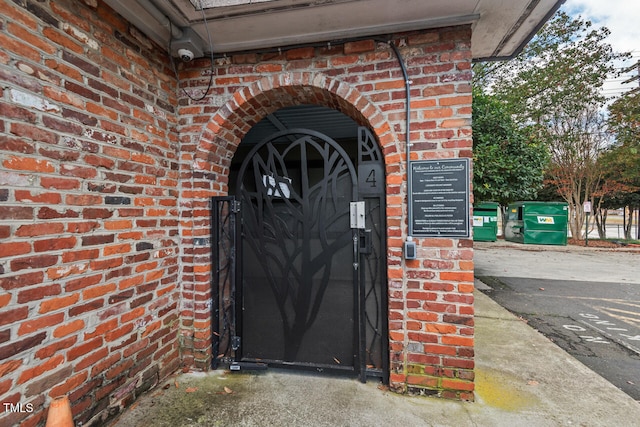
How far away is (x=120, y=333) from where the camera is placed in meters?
2.02

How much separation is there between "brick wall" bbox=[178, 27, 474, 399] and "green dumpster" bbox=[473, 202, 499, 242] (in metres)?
13.2

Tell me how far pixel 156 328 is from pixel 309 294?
1.27m

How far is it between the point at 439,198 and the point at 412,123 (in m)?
0.62

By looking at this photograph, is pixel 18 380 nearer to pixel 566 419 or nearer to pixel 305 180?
pixel 305 180

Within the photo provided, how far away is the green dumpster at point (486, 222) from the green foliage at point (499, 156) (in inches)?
352

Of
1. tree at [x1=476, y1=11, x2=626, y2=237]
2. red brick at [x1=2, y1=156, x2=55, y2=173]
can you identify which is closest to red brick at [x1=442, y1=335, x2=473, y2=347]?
red brick at [x1=2, y1=156, x2=55, y2=173]

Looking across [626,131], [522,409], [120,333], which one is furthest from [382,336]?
[626,131]

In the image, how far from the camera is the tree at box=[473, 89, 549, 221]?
5301 mm

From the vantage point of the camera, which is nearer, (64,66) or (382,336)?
(64,66)

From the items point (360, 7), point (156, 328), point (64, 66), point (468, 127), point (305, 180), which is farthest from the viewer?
point (305, 180)

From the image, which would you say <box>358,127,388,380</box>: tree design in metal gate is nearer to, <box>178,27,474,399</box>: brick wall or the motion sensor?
<box>178,27,474,399</box>: brick wall

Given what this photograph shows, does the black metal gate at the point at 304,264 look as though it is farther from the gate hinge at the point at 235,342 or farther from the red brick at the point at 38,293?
the red brick at the point at 38,293

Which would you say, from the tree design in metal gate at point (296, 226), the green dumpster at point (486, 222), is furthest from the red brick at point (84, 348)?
the green dumpster at point (486, 222)

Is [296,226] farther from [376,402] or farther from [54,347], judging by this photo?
[54,347]
